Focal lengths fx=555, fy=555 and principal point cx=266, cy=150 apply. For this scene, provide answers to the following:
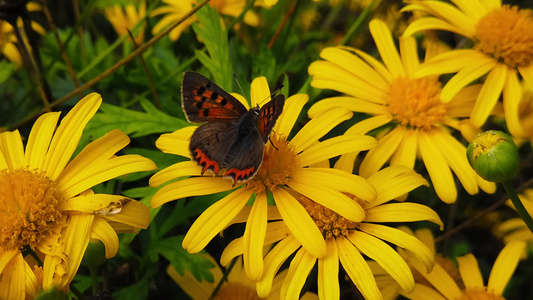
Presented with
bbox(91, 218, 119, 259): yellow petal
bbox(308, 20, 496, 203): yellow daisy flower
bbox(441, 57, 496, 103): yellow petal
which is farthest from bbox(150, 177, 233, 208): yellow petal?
bbox(441, 57, 496, 103): yellow petal

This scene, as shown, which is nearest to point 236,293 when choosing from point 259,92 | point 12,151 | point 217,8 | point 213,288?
point 213,288

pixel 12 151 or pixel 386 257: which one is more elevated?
pixel 386 257

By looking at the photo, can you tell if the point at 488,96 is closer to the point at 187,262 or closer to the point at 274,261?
the point at 274,261

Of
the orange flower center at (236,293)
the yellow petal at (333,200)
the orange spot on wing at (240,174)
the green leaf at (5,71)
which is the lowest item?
the orange flower center at (236,293)

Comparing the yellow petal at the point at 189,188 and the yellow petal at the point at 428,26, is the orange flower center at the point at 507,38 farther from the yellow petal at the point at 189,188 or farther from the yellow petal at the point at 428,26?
the yellow petal at the point at 189,188

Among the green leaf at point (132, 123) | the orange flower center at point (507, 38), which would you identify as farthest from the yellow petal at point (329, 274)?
the orange flower center at point (507, 38)

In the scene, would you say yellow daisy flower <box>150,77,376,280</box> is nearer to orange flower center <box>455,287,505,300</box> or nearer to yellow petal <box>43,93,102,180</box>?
yellow petal <box>43,93,102,180</box>

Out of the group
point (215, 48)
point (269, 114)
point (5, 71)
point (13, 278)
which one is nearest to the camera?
point (13, 278)
